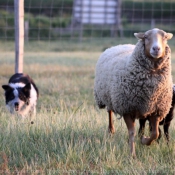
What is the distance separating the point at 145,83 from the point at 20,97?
3617mm

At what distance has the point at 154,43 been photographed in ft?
19.5

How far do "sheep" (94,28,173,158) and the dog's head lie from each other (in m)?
2.97

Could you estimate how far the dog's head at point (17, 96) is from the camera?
910 cm

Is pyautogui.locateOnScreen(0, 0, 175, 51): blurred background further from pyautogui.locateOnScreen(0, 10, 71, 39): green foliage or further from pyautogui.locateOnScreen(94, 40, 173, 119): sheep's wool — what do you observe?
pyautogui.locateOnScreen(94, 40, 173, 119): sheep's wool

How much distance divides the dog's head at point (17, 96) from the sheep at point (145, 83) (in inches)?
→ 117

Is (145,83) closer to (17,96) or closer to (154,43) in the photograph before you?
(154,43)

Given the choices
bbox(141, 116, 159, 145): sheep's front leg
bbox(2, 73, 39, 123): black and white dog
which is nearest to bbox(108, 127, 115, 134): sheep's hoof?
bbox(141, 116, 159, 145): sheep's front leg

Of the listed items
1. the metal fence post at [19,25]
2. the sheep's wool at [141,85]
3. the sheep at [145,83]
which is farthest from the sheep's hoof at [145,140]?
the metal fence post at [19,25]

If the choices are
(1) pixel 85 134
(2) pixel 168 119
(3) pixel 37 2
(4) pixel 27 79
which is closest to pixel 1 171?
(1) pixel 85 134

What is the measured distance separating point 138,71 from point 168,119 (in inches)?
39.5

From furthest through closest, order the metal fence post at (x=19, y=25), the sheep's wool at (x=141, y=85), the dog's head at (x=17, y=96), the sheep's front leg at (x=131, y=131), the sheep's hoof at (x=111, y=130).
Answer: the metal fence post at (x=19, y=25)
the dog's head at (x=17, y=96)
the sheep's hoof at (x=111, y=130)
the sheep's wool at (x=141, y=85)
the sheep's front leg at (x=131, y=131)

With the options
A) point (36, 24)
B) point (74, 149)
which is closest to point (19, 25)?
point (74, 149)

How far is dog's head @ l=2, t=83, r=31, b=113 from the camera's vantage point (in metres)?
9.10

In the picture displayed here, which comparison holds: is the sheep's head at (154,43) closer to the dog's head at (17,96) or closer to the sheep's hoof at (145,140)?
the sheep's hoof at (145,140)
